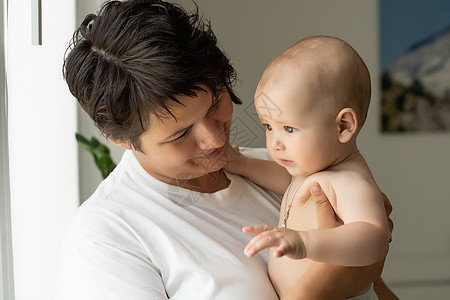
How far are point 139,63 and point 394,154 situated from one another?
10.6 ft

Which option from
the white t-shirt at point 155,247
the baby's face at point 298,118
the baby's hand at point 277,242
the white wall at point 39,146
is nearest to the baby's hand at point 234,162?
the white t-shirt at point 155,247

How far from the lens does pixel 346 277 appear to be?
1.19m

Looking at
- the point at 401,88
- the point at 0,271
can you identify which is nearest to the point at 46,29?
the point at 0,271

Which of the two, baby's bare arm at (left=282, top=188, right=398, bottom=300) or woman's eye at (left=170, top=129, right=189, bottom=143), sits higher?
woman's eye at (left=170, top=129, right=189, bottom=143)

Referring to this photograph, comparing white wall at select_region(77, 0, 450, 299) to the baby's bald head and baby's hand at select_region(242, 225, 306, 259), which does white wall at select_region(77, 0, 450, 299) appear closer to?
the baby's bald head

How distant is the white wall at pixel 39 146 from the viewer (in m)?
1.81

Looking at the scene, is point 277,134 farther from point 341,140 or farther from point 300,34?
point 300,34

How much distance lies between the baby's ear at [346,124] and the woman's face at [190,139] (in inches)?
9.4

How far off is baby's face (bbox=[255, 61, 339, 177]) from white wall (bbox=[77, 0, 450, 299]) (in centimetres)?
258

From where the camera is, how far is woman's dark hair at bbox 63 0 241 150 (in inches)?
43.6

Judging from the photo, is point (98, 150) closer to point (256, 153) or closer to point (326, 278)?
point (256, 153)

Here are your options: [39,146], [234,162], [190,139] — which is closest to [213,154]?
[190,139]

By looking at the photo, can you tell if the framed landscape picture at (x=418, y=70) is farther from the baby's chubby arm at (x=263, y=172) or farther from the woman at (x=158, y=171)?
the woman at (x=158, y=171)

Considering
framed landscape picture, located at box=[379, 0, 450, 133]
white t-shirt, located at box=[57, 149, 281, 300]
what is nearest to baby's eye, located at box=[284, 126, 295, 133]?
white t-shirt, located at box=[57, 149, 281, 300]
